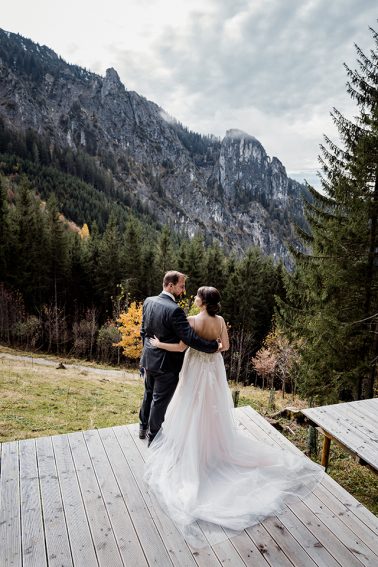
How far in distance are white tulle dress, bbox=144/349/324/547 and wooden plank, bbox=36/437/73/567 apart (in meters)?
0.95

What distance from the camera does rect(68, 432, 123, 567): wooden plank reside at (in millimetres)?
2820

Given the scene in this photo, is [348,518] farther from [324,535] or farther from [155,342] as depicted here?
[155,342]

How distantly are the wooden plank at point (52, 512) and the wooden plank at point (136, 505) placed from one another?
2.07 ft

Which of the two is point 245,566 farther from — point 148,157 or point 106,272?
point 148,157

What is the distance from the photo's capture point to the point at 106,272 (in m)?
33.8

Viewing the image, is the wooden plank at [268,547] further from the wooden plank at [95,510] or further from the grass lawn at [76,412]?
the grass lawn at [76,412]

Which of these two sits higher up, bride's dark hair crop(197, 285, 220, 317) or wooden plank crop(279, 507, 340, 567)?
bride's dark hair crop(197, 285, 220, 317)

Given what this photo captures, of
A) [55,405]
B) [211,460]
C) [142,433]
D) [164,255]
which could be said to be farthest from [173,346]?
[164,255]

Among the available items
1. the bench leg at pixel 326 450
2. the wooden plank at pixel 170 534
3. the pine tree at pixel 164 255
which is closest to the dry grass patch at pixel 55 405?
the wooden plank at pixel 170 534

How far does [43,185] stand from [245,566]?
3962 inches

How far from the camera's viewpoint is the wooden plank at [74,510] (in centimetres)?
281

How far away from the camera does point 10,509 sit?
10.7ft

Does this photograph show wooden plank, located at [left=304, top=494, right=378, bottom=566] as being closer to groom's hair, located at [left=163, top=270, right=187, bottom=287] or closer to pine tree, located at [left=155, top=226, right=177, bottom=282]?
groom's hair, located at [left=163, top=270, right=187, bottom=287]

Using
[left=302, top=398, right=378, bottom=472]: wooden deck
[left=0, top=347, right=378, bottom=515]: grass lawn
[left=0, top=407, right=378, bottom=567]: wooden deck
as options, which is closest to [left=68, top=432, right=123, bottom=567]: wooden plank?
[left=0, top=407, right=378, bottom=567]: wooden deck
